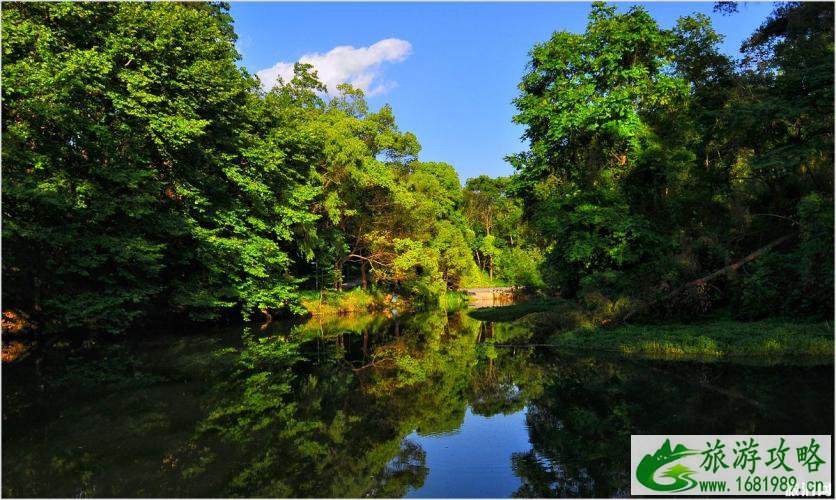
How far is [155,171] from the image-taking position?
18.3 metres

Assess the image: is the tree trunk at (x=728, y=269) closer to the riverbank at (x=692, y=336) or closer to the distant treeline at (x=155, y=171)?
the riverbank at (x=692, y=336)

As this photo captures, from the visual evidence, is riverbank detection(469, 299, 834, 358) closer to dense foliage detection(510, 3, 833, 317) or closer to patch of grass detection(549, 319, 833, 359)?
patch of grass detection(549, 319, 833, 359)

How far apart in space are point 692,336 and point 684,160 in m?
7.48

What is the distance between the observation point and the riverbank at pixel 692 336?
12.8 m

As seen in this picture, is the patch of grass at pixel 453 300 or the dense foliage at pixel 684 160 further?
the patch of grass at pixel 453 300

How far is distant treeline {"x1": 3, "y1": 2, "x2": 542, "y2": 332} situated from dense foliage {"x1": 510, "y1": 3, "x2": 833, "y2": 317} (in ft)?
24.0

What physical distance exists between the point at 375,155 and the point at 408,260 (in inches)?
327

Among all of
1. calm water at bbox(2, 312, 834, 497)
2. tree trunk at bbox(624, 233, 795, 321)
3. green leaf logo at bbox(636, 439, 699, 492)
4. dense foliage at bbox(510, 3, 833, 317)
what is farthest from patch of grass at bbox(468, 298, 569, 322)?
green leaf logo at bbox(636, 439, 699, 492)

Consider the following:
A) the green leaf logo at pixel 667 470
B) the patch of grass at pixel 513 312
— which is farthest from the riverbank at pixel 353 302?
the green leaf logo at pixel 667 470

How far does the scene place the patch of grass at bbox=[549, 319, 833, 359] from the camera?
41.7 feet

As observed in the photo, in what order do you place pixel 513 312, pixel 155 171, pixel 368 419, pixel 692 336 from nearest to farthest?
pixel 368 419 < pixel 692 336 < pixel 155 171 < pixel 513 312

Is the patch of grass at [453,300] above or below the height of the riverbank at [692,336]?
below

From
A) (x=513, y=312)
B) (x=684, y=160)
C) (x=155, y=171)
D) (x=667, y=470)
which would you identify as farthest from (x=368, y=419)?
(x=513, y=312)

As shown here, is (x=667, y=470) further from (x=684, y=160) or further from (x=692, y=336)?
(x=684, y=160)
